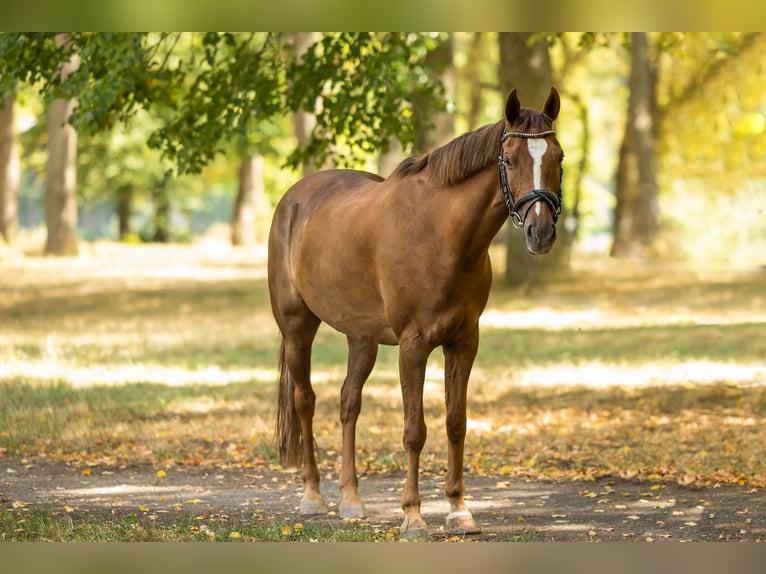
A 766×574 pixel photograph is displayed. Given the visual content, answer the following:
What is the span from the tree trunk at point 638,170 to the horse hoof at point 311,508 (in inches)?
737

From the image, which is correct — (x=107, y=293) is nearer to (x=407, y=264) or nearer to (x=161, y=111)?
(x=161, y=111)

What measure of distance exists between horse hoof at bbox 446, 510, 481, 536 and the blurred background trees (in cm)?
528

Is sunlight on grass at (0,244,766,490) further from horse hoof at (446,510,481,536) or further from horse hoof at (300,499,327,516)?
horse hoof at (446,510,481,536)

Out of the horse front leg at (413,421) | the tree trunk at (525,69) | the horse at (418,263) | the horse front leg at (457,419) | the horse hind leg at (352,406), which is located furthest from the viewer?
the tree trunk at (525,69)

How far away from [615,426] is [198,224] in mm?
81606

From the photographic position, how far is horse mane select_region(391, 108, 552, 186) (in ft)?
22.0

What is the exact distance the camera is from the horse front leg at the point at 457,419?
7453 mm

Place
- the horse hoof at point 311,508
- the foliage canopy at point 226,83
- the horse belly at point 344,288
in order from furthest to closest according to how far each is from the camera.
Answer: the foliage canopy at point 226,83
the horse hoof at point 311,508
the horse belly at point 344,288

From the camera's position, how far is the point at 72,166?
94.1 ft

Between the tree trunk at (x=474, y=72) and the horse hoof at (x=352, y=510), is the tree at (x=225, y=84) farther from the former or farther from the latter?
the tree trunk at (x=474, y=72)

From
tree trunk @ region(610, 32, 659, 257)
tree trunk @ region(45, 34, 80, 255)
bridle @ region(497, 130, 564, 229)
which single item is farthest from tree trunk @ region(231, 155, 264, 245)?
bridle @ region(497, 130, 564, 229)

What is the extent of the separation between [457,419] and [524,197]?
1712 mm

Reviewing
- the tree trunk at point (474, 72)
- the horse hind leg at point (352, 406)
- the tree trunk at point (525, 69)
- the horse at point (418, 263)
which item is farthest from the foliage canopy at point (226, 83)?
the tree trunk at point (474, 72)

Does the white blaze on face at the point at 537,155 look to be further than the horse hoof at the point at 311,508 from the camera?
No
